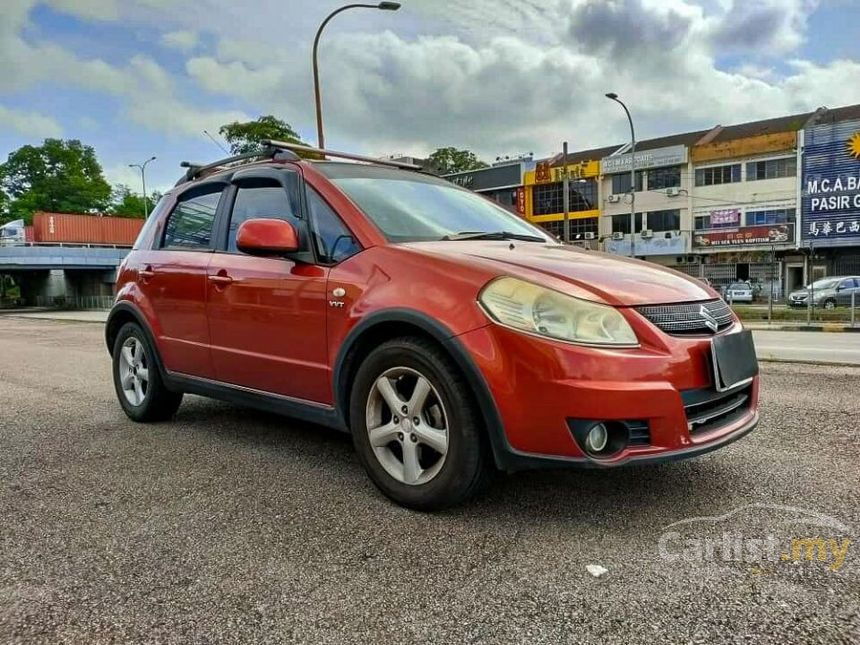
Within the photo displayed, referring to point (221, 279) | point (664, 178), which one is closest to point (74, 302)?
point (664, 178)

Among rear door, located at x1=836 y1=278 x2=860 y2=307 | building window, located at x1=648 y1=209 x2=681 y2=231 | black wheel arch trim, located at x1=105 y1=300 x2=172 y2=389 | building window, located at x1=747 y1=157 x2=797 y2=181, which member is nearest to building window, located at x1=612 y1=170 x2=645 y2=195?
building window, located at x1=648 y1=209 x2=681 y2=231

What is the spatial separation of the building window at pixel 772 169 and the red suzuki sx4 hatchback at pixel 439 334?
3977cm

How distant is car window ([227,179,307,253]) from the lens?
3467 millimetres

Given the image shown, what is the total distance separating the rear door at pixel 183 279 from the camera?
3.96 meters

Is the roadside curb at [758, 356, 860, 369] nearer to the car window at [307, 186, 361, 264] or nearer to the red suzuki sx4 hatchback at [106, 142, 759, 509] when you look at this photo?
the red suzuki sx4 hatchback at [106, 142, 759, 509]

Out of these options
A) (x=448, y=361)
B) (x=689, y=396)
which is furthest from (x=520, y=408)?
(x=689, y=396)

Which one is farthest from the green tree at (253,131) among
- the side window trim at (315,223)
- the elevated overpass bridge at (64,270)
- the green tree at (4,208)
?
the green tree at (4,208)

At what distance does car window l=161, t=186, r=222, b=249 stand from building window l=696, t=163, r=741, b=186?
40893mm

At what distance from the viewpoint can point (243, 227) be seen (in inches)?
127

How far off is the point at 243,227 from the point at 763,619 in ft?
8.75

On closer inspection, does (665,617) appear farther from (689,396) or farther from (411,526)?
(411,526)

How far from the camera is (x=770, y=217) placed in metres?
38.0

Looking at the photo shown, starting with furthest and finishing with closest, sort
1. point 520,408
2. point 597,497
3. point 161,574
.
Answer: point 597,497
point 520,408
point 161,574

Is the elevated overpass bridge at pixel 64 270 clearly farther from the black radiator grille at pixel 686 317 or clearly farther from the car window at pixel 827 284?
the black radiator grille at pixel 686 317
